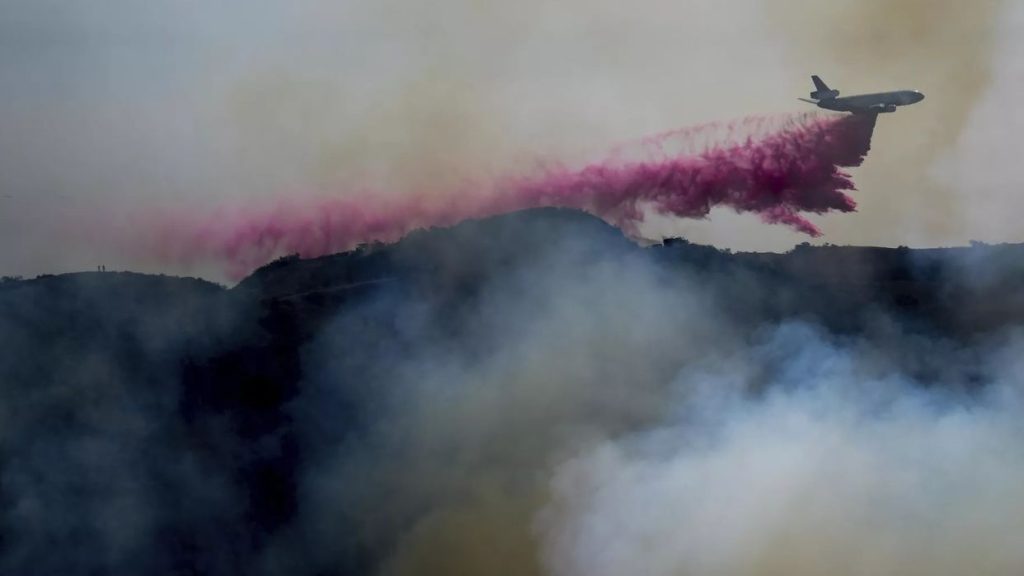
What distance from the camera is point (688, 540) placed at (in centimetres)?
4291

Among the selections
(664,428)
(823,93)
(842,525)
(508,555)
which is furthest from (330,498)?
(823,93)

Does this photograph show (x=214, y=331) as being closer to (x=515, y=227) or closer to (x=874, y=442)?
(x=515, y=227)

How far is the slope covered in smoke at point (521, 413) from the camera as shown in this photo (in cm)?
4356

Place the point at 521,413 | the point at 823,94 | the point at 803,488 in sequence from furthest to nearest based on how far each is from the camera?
1. the point at 823,94
2. the point at 521,413
3. the point at 803,488

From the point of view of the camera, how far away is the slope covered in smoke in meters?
43.6

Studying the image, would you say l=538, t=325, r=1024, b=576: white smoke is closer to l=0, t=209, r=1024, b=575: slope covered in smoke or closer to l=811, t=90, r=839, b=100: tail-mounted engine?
l=0, t=209, r=1024, b=575: slope covered in smoke

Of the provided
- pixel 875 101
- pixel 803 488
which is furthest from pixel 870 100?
pixel 803 488

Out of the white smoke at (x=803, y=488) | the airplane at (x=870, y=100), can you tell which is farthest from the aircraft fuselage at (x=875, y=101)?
the white smoke at (x=803, y=488)

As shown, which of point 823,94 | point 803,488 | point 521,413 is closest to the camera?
point 803,488

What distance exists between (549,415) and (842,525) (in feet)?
30.5

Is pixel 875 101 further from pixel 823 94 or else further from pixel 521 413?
pixel 521 413

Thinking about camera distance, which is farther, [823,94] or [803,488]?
[823,94]

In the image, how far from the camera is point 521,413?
48125 millimetres

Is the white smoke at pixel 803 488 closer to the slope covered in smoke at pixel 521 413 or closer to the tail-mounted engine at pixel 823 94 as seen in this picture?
the slope covered in smoke at pixel 521 413
